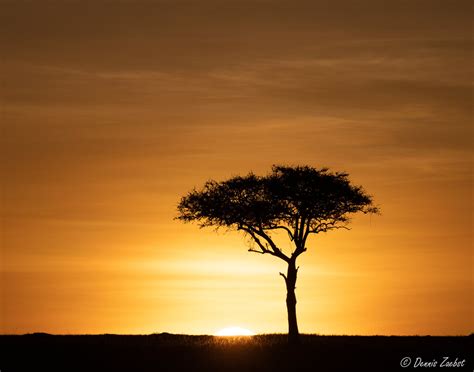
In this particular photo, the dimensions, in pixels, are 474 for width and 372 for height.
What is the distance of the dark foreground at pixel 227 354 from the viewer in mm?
68188

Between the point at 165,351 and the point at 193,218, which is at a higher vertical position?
the point at 193,218

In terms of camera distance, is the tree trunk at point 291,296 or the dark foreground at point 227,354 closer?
the dark foreground at point 227,354

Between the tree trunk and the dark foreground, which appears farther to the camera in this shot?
the tree trunk

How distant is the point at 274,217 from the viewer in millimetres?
86625

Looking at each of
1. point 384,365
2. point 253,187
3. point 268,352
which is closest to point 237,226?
point 253,187

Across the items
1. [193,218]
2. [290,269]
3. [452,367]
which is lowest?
[452,367]

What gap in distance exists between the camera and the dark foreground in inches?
2685

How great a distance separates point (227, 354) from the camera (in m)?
72.5

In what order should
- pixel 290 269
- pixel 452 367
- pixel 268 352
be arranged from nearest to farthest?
pixel 452 367 < pixel 268 352 < pixel 290 269

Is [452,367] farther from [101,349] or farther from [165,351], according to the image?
[101,349]

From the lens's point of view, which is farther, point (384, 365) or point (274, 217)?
point (274, 217)

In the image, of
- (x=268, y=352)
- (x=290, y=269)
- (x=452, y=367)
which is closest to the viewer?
(x=452, y=367)

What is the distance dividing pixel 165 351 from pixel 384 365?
Answer: 50.0 ft

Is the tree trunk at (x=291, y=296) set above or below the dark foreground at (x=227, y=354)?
above
